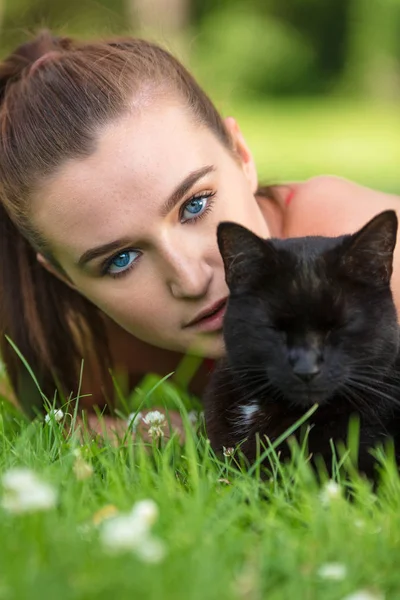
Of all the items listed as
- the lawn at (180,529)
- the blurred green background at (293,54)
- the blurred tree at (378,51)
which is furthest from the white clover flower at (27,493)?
the blurred tree at (378,51)

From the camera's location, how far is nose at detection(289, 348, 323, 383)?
1.98 m

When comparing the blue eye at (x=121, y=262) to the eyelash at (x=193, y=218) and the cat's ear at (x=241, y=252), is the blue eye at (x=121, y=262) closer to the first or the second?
the eyelash at (x=193, y=218)

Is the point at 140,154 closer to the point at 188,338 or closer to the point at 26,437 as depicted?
the point at 188,338

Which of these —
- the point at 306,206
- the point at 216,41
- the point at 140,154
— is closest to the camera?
the point at 140,154

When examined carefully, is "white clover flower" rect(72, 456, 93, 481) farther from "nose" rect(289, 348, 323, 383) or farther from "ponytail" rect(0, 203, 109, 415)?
"ponytail" rect(0, 203, 109, 415)

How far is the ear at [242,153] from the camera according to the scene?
2980 millimetres

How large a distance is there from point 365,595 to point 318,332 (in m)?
0.73

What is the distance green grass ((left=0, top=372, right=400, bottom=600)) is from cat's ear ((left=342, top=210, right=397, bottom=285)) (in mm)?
455

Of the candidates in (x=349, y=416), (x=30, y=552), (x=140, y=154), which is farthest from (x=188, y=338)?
(x=30, y=552)

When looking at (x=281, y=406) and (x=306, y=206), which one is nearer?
(x=281, y=406)

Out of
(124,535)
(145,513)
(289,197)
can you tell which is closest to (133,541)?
(124,535)

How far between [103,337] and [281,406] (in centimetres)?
134

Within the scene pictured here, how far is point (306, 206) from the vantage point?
3.04m

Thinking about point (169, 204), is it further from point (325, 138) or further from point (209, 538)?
point (325, 138)
